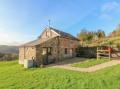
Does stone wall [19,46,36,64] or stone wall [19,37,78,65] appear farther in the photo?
stone wall [19,46,36,64]

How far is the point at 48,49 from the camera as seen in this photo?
22250 millimetres

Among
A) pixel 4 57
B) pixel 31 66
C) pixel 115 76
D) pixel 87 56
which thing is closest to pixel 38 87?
pixel 115 76

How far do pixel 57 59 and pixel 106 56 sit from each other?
7.84m

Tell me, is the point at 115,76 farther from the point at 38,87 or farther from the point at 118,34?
the point at 118,34

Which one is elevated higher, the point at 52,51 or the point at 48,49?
the point at 48,49

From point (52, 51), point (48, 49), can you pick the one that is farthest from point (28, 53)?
point (52, 51)

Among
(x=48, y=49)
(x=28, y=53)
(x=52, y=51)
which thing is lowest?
(x=28, y=53)

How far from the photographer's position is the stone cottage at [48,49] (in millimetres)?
20222

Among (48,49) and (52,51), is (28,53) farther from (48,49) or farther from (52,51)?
(52,51)

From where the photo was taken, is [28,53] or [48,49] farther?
[48,49]

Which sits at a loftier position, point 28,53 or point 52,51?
point 52,51

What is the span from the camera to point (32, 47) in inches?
809

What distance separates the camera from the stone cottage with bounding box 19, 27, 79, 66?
66.3 feet

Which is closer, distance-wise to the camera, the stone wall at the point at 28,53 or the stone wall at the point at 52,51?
the stone wall at the point at 52,51
